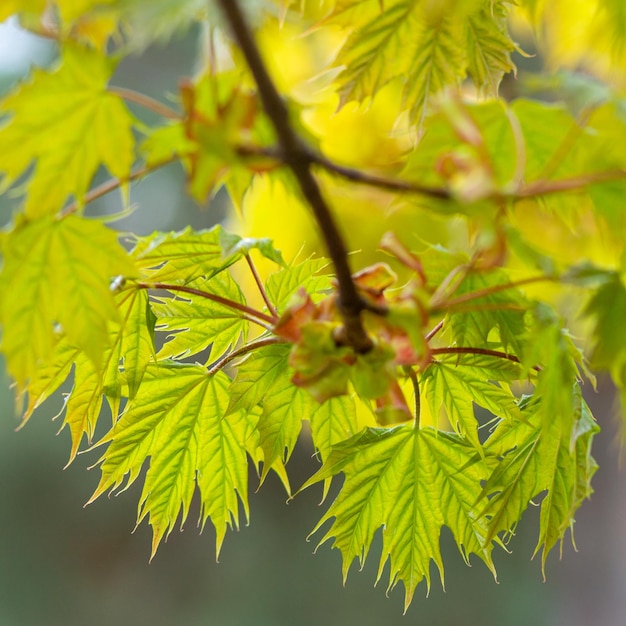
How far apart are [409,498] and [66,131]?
0.30 meters

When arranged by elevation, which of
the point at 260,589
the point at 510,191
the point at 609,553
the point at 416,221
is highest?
the point at 416,221

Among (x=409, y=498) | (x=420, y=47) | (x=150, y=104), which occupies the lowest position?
(x=409, y=498)

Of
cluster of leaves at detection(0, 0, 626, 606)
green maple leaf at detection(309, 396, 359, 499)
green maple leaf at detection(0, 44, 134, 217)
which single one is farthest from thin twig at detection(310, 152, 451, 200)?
green maple leaf at detection(309, 396, 359, 499)

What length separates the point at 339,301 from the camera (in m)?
0.30

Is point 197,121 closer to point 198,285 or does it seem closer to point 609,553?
point 198,285

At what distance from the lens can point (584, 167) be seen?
0.34 m

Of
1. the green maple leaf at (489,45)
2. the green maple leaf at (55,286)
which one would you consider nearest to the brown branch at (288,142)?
the green maple leaf at (55,286)

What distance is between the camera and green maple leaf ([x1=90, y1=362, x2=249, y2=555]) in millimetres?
445

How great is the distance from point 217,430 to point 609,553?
80.8 inches

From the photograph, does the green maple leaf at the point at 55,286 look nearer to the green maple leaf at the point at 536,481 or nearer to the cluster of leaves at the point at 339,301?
the cluster of leaves at the point at 339,301

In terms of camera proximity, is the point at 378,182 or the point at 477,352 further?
the point at 477,352

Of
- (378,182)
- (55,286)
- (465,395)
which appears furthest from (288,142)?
(465,395)

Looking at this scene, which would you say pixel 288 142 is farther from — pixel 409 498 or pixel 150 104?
pixel 409 498

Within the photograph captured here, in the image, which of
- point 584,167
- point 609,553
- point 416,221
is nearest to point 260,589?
point 609,553
